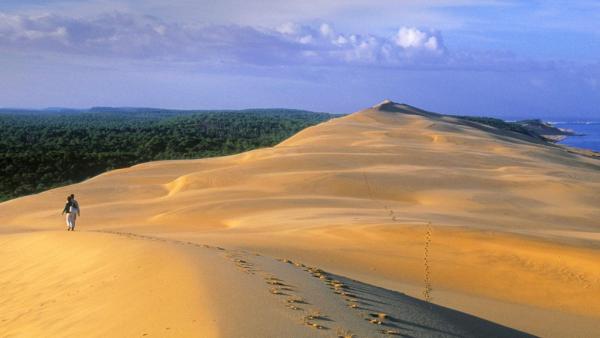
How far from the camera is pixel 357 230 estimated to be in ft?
55.8

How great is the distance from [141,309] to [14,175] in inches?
1844

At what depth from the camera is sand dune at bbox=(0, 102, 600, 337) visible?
886 cm

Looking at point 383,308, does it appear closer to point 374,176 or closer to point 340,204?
point 340,204

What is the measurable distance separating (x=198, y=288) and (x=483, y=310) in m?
4.79

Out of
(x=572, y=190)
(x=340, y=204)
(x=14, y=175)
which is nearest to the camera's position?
(x=340, y=204)

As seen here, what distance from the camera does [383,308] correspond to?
850cm

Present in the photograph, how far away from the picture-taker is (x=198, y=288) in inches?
324

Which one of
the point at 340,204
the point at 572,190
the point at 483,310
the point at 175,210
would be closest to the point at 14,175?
the point at 175,210

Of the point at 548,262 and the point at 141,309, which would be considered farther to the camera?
the point at 548,262

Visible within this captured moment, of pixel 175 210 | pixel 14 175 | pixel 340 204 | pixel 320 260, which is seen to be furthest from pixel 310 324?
pixel 14 175

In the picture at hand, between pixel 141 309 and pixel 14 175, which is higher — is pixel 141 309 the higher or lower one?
the higher one

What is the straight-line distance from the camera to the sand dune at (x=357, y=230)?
8859mm

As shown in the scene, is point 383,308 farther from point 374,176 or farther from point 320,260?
point 374,176

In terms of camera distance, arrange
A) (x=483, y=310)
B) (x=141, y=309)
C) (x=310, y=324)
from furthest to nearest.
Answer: (x=483, y=310), (x=141, y=309), (x=310, y=324)
